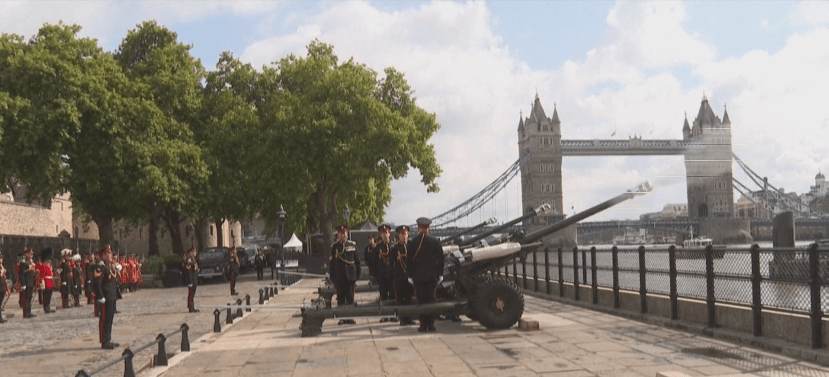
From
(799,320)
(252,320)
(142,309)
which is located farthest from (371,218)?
(799,320)

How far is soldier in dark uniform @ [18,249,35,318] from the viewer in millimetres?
22359

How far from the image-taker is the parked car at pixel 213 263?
4303cm

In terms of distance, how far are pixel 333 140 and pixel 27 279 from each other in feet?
74.6

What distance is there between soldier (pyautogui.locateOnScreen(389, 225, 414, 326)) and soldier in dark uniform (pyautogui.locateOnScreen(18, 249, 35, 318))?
11813 mm

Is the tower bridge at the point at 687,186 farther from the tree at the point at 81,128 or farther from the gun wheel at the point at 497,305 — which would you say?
the tree at the point at 81,128

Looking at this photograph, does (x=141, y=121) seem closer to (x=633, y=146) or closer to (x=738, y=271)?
(x=738, y=271)

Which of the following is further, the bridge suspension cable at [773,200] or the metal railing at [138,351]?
the bridge suspension cable at [773,200]

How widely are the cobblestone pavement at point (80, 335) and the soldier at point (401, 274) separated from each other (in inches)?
146

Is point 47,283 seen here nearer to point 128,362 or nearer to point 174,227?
point 128,362

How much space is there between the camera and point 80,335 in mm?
16812

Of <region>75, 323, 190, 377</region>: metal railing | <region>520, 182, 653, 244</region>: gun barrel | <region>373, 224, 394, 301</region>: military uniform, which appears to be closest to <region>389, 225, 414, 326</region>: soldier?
<region>373, 224, 394, 301</region>: military uniform

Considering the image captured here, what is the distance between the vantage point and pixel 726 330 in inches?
475

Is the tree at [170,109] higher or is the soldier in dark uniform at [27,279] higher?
the tree at [170,109]

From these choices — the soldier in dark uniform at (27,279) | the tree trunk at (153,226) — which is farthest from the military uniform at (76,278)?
the tree trunk at (153,226)
